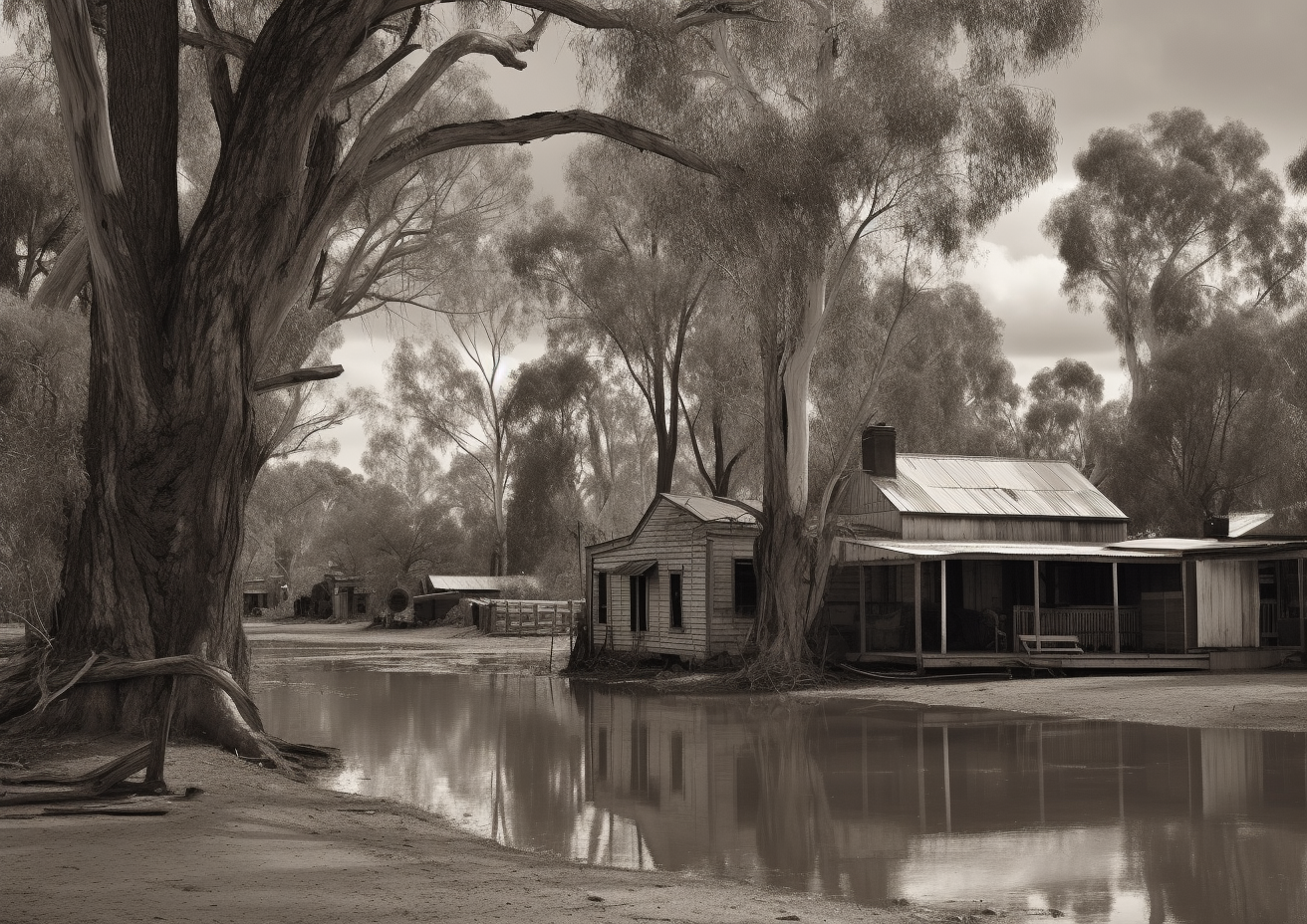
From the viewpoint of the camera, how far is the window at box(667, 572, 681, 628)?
26641 mm

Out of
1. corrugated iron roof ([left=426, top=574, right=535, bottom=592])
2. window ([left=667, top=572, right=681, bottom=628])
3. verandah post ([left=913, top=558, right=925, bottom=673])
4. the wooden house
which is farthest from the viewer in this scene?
corrugated iron roof ([left=426, top=574, right=535, bottom=592])

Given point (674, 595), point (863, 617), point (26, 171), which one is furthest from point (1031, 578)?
point (26, 171)

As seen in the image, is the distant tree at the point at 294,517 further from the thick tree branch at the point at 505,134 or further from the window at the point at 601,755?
the thick tree branch at the point at 505,134

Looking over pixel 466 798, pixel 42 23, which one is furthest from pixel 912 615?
pixel 42 23

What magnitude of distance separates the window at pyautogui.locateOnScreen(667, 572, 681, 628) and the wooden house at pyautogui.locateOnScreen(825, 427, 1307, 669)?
308 cm

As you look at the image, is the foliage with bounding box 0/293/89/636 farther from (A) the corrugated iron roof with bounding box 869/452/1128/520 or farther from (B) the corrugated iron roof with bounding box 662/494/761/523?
(A) the corrugated iron roof with bounding box 869/452/1128/520

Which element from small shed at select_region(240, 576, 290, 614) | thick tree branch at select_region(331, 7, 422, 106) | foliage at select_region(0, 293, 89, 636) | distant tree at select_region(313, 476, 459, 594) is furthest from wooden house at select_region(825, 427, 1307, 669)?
small shed at select_region(240, 576, 290, 614)

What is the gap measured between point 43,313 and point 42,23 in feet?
12.7

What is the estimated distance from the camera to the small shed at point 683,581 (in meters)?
25.4

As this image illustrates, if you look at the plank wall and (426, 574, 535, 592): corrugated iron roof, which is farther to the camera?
(426, 574, 535, 592): corrugated iron roof

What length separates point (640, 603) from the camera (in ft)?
93.1

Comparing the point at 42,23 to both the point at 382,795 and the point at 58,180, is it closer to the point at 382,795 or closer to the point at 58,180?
the point at 58,180

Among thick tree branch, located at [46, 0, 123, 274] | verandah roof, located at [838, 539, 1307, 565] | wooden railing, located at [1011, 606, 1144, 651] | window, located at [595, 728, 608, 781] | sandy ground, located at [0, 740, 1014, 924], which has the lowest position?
window, located at [595, 728, 608, 781]

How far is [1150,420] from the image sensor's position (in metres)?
41.5
